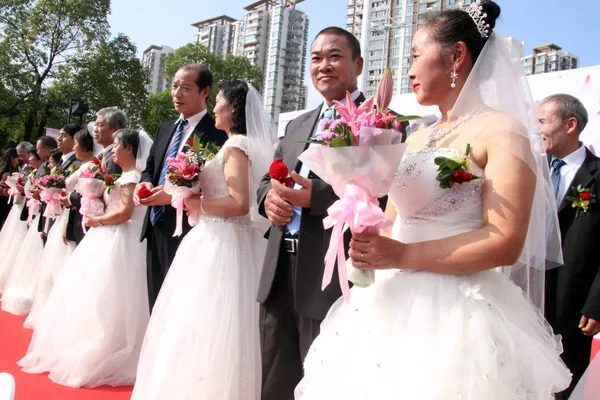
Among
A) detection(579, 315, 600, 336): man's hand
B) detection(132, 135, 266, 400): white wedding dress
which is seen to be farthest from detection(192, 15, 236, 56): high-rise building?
detection(579, 315, 600, 336): man's hand

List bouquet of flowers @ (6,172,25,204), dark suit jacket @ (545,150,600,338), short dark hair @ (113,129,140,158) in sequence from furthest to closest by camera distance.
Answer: bouquet of flowers @ (6,172,25,204) → short dark hair @ (113,129,140,158) → dark suit jacket @ (545,150,600,338)

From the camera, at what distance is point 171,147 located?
3.63 m

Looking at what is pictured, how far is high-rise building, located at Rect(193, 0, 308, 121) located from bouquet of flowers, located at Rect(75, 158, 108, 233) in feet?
189

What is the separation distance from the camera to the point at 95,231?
4.24 m

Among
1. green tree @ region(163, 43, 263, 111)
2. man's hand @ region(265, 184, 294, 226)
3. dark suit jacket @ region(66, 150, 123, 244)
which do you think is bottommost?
dark suit jacket @ region(66, 150, 123, 244)

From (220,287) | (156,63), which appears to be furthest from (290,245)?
(156,63)

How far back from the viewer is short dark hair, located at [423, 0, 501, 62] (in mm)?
1801

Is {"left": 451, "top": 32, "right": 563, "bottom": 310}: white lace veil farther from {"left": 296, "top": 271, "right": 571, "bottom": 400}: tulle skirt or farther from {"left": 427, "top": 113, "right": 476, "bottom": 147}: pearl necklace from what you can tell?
{"left": 296, "top": 271, "right": 571, "bottom": 400}: tulle skirt

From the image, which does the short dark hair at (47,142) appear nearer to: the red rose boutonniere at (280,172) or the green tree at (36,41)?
the red rose boutonniere at (280,172)

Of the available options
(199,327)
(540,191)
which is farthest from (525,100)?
(199,327)

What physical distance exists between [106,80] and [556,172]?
21.8 meters

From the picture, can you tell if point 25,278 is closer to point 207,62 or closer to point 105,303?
point 105,303

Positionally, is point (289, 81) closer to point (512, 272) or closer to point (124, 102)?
point (124, 102)

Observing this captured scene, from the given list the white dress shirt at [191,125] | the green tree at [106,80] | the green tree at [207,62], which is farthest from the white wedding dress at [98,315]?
the green tree at [207,62]
